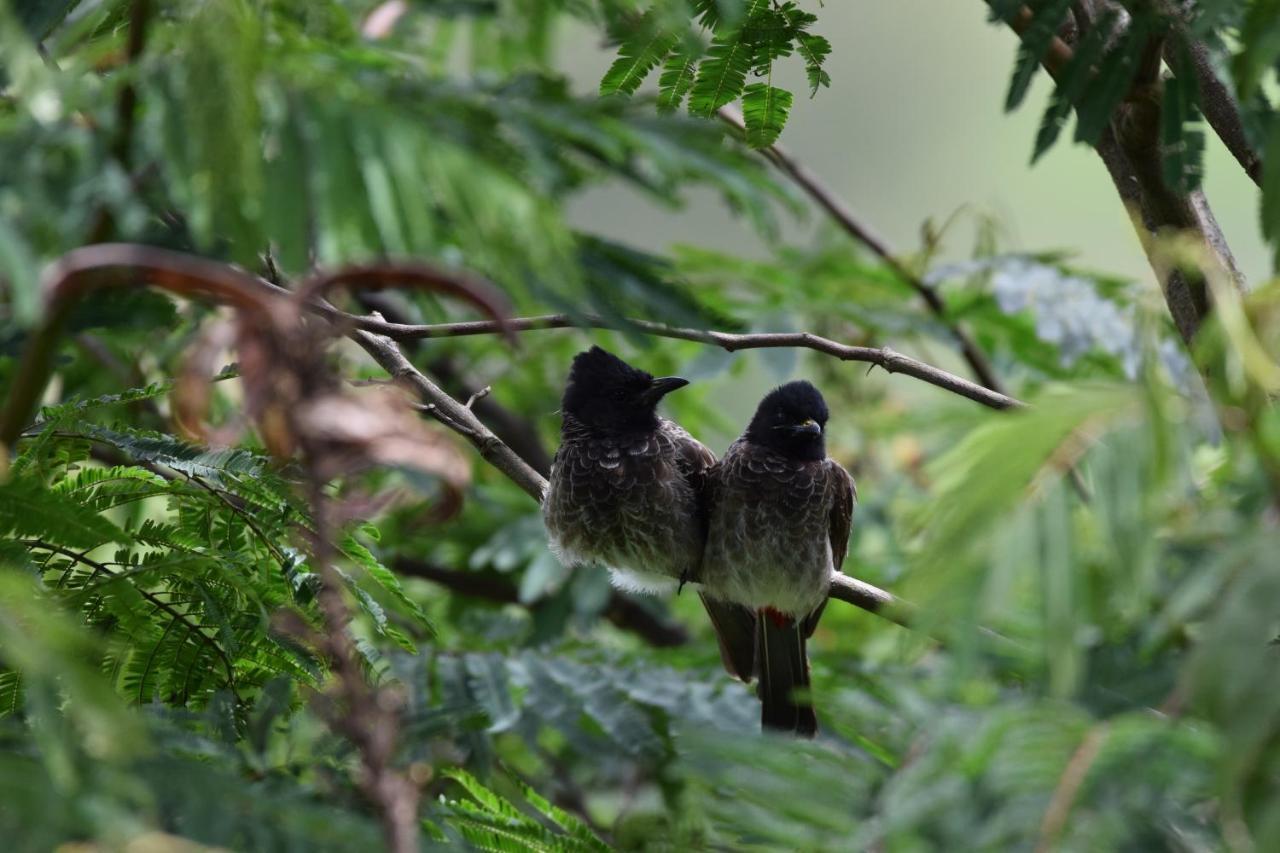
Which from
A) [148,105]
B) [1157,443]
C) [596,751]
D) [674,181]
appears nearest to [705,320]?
[674,181]

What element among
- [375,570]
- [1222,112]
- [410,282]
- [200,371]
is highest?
[1222,112]

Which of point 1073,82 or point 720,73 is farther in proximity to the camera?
point 720,73

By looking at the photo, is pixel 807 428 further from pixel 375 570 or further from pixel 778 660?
pixel 375 570

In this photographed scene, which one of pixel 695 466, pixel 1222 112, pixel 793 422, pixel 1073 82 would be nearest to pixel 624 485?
pixel 695 466

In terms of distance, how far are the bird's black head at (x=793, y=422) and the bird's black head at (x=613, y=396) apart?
1.20 feet

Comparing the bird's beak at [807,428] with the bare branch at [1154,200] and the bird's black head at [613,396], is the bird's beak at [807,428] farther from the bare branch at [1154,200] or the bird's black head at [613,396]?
the bare branch at [1154,200]

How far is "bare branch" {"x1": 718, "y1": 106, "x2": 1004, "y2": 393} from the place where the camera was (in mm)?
5145

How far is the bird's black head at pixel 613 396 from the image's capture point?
462cm

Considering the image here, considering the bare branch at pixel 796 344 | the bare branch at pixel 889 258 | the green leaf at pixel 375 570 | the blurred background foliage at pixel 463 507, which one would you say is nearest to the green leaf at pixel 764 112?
the blurred background foliage at pixel 463 507

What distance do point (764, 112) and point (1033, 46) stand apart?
2.03 feet

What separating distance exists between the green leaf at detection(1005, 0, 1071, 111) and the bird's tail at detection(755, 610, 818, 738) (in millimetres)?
2587

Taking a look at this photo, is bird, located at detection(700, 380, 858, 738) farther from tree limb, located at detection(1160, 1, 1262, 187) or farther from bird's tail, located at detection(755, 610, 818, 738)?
tree limb, located at detection(1160, 1, 1262, 187)

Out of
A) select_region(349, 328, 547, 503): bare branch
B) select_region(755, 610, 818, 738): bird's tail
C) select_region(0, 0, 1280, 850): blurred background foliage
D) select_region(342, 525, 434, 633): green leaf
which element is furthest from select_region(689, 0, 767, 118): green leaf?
select_region(755, 610, 818, 738): bird's tail

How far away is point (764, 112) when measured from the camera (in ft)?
8.98
